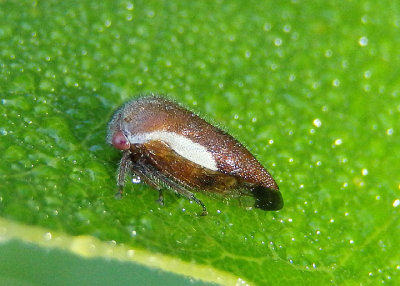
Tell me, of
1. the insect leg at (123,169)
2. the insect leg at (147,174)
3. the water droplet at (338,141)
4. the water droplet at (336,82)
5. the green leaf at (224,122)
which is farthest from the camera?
the water droplet at (336,82)

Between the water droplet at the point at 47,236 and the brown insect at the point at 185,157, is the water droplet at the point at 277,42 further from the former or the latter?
the water droplet at the point at 47,236

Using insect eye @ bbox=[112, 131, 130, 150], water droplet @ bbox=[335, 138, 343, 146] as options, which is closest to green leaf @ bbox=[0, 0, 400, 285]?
water droplet @ bbox=[335, 138, 343, 146]

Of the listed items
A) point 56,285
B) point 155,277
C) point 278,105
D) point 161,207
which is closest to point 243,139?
point 278,105

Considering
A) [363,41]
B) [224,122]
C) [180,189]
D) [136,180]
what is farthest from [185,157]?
[363,41]

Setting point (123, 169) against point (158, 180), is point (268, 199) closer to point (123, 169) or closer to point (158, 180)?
point (158, 180)

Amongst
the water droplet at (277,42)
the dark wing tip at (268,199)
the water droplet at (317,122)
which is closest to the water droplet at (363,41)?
the water droplet at (277,42)

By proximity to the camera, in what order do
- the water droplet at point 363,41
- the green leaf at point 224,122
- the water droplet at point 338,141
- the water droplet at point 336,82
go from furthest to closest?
1. the water droplet at point 363,41
2. the water droplet at point 336,82
3. the water droplet at point 338,141
4. the green leaf at point 224,122
